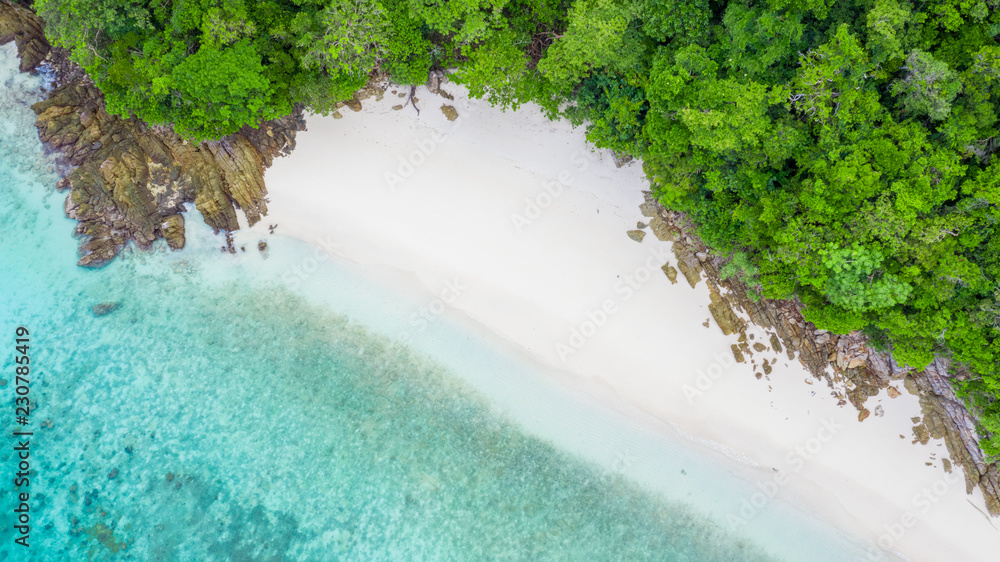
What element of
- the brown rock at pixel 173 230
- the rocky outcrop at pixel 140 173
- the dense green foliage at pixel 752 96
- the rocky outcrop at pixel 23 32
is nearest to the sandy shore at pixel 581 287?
the rocky outcrop at pixel 140 173

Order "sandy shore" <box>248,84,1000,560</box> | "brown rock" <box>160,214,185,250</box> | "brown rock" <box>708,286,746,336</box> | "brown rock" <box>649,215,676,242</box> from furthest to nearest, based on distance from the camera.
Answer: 1. "brown rock" <box>160,214,185,250</box>
2. "brown rock" <box>649,215,676,242</box>
3. "brown rock" <box>708,286,746,336</box>
4. "sandy shore" <box>248,84,1000,560</box>

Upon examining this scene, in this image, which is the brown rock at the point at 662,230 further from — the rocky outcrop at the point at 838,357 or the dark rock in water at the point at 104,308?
the dark rock in water at the point at 104,308

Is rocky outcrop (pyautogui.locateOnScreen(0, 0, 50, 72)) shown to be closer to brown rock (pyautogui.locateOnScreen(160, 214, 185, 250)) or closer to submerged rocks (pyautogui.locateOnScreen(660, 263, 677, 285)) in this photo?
brown rock (pyautogui.locateOnScreen(160, 214, 185, 250))

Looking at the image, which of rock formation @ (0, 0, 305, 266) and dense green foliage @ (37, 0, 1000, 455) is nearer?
dense green foliage @ (37, 0, 1000, 455)

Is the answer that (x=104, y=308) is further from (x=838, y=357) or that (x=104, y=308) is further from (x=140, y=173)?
(x=838, y=357)

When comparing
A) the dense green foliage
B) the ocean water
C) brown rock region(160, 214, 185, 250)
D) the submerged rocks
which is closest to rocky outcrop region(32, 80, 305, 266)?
brown rock region(160, 214, 185, 250)

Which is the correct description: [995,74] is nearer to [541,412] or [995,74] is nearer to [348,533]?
[541,412]

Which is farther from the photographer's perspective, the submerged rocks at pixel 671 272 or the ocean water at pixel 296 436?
the submerged rocks at pixel 671 272

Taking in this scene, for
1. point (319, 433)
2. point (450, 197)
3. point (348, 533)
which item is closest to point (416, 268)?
point (450, 197)
